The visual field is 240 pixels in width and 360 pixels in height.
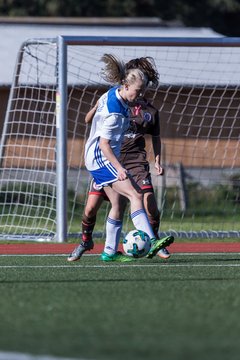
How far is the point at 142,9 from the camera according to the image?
4297 cm

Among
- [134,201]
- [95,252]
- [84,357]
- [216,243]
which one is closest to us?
[84,357]

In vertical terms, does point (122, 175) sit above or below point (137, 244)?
above

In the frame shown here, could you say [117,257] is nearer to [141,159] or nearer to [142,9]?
[141,159]

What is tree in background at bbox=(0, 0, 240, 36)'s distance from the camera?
40781 mm

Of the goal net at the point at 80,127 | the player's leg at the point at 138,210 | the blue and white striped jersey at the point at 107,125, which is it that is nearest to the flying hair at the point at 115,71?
the blue and white striped jersey at the point at 107,125

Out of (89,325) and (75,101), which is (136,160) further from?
(75,101)

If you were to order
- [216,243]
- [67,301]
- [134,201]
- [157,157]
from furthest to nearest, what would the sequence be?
[216,243]
[157,157]
[134,201]
[67,301]

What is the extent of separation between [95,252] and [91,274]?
309 centimetres

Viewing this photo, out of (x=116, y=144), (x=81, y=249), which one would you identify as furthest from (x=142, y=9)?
(x=116, y=144)

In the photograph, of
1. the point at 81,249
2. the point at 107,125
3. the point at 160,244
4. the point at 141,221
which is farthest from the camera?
the point at 81,249

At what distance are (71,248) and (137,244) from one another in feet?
10.1

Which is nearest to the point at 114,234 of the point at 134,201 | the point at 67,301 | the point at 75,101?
the point at 134,201

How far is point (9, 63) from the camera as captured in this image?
2756 centimetres

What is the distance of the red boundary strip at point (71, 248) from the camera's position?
41.4 feet
